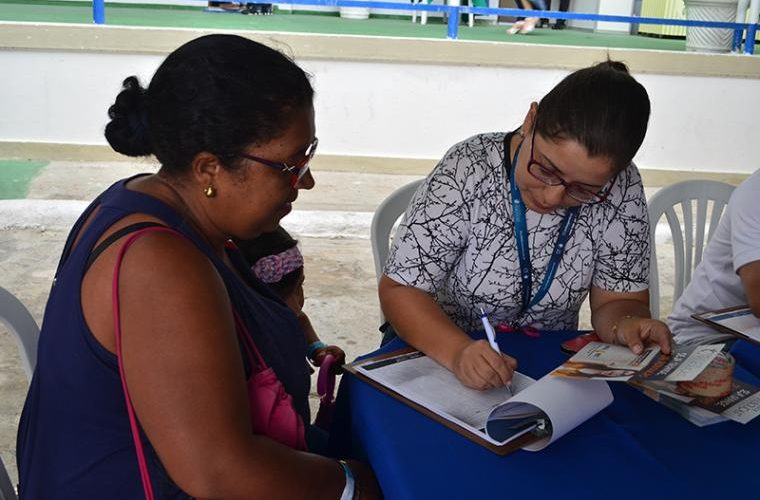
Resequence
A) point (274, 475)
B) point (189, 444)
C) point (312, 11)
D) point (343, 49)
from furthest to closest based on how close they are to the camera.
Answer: point (312, 11)
point (343, 49)
point (274, 475)
point (189, 444)

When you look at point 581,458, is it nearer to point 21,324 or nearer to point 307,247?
point 21,324

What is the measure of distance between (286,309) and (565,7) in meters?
9.73

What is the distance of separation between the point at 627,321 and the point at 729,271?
74 cm

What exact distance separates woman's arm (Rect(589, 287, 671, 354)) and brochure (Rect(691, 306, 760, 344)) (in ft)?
0.52

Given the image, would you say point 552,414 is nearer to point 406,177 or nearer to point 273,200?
point 273,200

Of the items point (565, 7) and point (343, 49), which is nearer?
point (343, 49)

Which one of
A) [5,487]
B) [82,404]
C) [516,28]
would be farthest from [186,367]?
[516,28]

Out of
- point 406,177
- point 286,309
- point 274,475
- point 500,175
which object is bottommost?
point 406,177

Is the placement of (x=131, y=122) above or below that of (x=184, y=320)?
above

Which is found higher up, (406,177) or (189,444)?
(189,444)

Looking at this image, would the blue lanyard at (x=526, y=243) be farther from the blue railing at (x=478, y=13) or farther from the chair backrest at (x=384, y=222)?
the blue railing at (x=478, y=13)

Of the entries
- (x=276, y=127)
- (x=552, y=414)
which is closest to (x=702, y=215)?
(x=552, y=414)

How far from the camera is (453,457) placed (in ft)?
4.45

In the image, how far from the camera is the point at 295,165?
→ 1.44m
